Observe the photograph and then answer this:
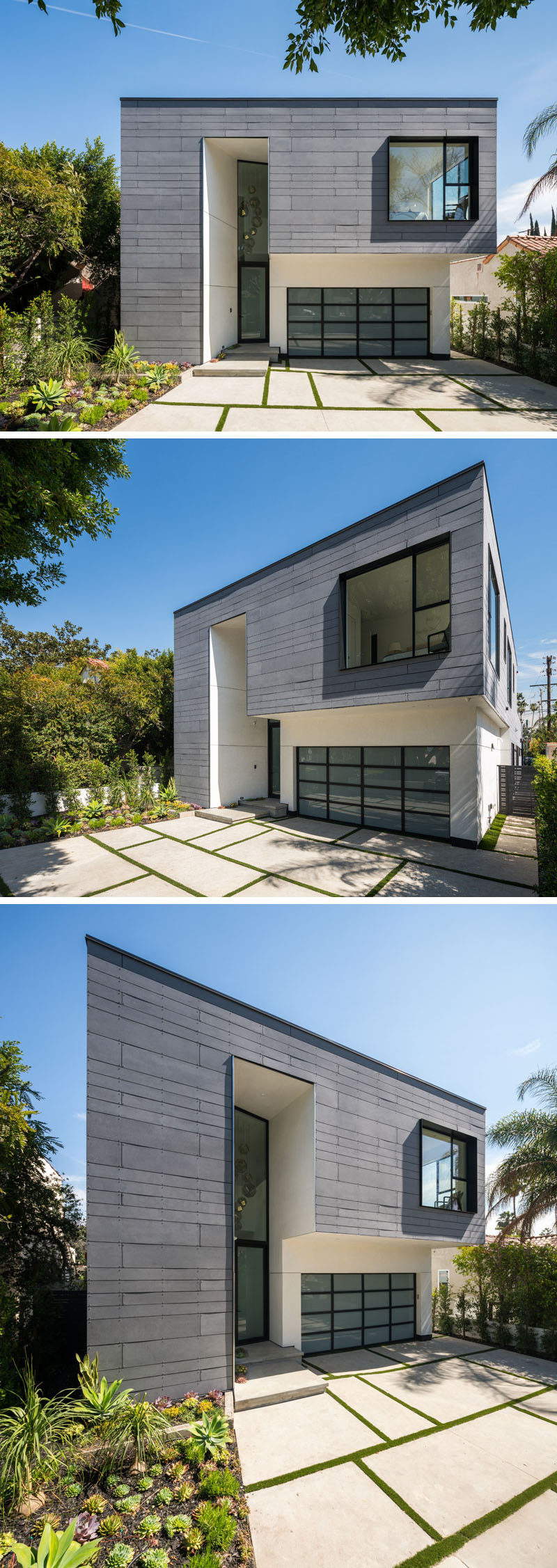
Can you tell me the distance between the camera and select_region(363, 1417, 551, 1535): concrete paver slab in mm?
4387

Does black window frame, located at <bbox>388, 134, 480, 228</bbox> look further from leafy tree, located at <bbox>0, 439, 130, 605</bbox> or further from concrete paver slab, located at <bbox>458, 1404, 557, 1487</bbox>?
concrete paver slab, located at <bbox>458, 1404, 557, 1487</bbox>

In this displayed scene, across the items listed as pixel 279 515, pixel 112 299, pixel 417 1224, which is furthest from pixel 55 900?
pixel 112 299

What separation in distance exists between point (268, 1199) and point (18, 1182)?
158 inches

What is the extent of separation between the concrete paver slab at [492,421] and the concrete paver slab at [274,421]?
1355mm

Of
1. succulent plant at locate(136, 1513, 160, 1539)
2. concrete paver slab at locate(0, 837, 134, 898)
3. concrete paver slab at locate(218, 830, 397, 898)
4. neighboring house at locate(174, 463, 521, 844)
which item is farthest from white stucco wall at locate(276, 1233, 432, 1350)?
neighboring house at locate(174, 463, 521, 844)

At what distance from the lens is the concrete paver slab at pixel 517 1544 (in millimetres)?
3863

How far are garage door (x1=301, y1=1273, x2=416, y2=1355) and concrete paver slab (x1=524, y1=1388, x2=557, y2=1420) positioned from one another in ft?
9.69

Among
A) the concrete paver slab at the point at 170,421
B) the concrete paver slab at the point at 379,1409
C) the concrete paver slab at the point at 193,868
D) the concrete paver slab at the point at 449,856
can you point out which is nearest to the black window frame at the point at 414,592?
the concrete paver slab at the point at 449,856

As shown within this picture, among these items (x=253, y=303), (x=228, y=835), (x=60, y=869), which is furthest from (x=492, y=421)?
(x=60, y=869)

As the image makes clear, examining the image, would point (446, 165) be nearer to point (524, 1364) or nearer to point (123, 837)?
point (123, 837)

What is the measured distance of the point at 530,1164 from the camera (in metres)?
9.38

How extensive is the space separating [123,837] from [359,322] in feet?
33.7

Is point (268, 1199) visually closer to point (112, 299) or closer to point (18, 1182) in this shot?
point (18, 1182)

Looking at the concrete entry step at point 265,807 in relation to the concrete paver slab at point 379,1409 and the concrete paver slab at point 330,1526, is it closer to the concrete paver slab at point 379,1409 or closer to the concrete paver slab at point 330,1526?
the concrete paver slab at point 379,1409
